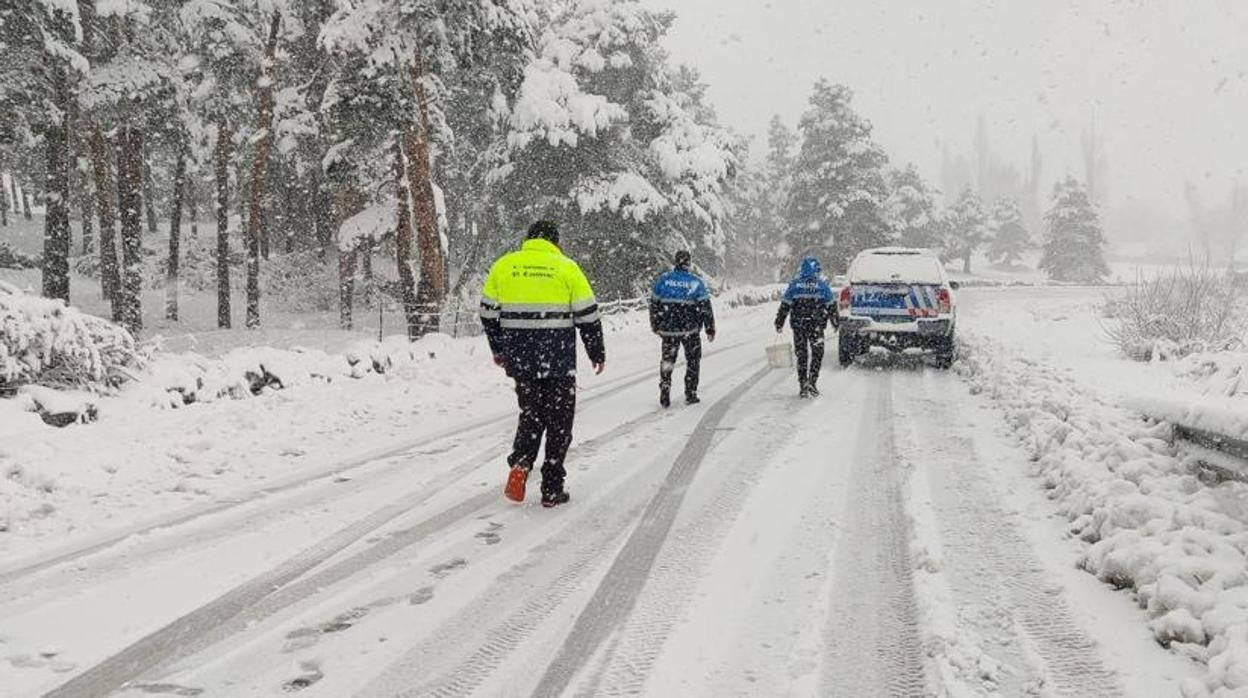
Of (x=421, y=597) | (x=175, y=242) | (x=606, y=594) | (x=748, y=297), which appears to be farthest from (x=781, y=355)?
(x=175, y=242)

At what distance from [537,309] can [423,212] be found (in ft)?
34.5

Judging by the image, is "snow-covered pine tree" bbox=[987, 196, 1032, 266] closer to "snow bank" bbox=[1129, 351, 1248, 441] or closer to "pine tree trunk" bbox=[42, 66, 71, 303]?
"snow bank" bbox=[1129, 351, 1248, 441]

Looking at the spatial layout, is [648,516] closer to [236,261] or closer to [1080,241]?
[236,261]

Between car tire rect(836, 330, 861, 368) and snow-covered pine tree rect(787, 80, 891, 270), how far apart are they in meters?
28.5

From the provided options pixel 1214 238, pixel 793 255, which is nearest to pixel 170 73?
pixel 793 255

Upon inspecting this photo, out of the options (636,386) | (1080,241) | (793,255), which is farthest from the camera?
(1080,241)

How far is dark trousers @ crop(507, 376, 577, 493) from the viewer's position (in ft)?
18.7

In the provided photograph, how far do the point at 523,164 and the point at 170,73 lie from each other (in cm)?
879

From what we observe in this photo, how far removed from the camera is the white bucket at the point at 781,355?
12648mm

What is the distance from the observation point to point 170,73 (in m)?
17.9

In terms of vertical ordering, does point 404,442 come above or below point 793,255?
below

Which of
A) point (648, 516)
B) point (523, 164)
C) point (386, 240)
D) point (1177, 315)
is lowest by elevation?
point (648, 516)

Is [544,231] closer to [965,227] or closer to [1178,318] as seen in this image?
[1178,318]

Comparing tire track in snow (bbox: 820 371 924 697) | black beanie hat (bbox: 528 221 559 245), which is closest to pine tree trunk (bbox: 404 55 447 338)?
black beanie hat (bbox: 528 221 559 245)
